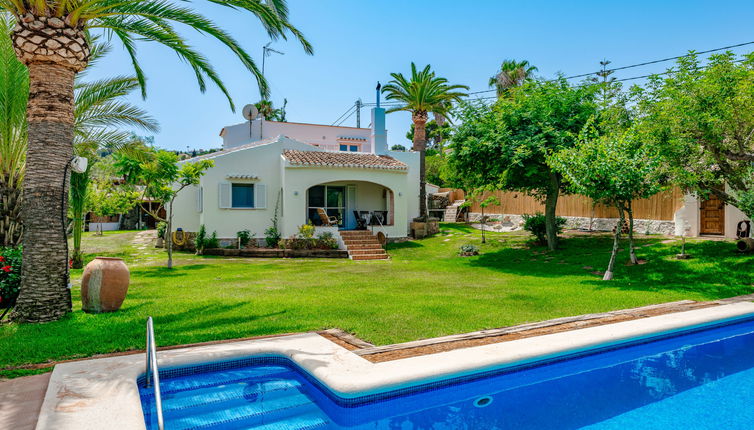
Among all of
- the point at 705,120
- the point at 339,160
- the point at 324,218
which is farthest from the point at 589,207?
the point at 324,218

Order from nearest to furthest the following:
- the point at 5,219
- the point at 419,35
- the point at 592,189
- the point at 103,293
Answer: the point at 103,293
the point at 5,219
the point at 592,189
the point at 419,35

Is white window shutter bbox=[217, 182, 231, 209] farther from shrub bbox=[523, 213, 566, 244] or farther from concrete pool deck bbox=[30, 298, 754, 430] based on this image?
concrete pool deck bbox=[30, 298, 754, 430]

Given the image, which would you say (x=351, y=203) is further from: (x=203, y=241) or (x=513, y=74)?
(x=513, y=74)

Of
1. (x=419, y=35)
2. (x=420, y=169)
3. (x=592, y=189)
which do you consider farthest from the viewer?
(x=420, y=169)

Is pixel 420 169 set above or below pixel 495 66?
below

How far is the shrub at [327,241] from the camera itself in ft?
65.7

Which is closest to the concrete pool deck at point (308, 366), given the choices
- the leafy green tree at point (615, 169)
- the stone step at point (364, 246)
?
the leafy green tree at point (615, 169)

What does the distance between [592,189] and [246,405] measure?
10.8 meters

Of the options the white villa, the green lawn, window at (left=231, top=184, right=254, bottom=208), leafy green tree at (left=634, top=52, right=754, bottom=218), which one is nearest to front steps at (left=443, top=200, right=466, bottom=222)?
the white villa

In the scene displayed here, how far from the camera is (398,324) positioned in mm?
7418

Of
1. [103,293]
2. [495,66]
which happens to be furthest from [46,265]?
[495,66]

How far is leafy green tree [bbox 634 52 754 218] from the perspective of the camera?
11492 millimetres

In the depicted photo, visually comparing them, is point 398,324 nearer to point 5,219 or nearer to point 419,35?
point 5,219

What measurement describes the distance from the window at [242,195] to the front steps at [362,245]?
4784 mm
